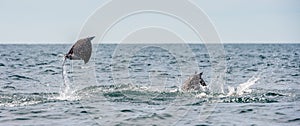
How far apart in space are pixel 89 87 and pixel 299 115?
958cm

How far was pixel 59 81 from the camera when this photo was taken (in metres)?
25.8

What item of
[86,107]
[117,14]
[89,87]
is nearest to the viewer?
[86,107]

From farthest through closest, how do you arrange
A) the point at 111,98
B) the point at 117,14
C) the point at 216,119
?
the point at 111,98, the point at 117,14, the point at 216,119

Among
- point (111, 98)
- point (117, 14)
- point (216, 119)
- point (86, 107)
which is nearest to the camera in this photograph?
point (216, 119)

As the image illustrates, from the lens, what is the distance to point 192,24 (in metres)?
17.1

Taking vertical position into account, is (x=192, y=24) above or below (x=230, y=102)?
above

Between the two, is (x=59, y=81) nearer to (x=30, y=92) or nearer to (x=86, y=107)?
(x=30, y=92)

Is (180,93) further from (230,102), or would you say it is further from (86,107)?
(86,107)

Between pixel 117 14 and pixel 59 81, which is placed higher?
pixel 117 14

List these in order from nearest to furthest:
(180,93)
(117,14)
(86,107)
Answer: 1. (86,107)
2. (117,14)
3. (180,93)

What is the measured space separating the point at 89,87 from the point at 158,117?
785 centimetres

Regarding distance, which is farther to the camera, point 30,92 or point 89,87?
point 89,87

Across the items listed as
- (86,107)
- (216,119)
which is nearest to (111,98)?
(86,107)

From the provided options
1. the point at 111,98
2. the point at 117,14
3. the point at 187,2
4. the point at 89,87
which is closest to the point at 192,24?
the point at 187,2
